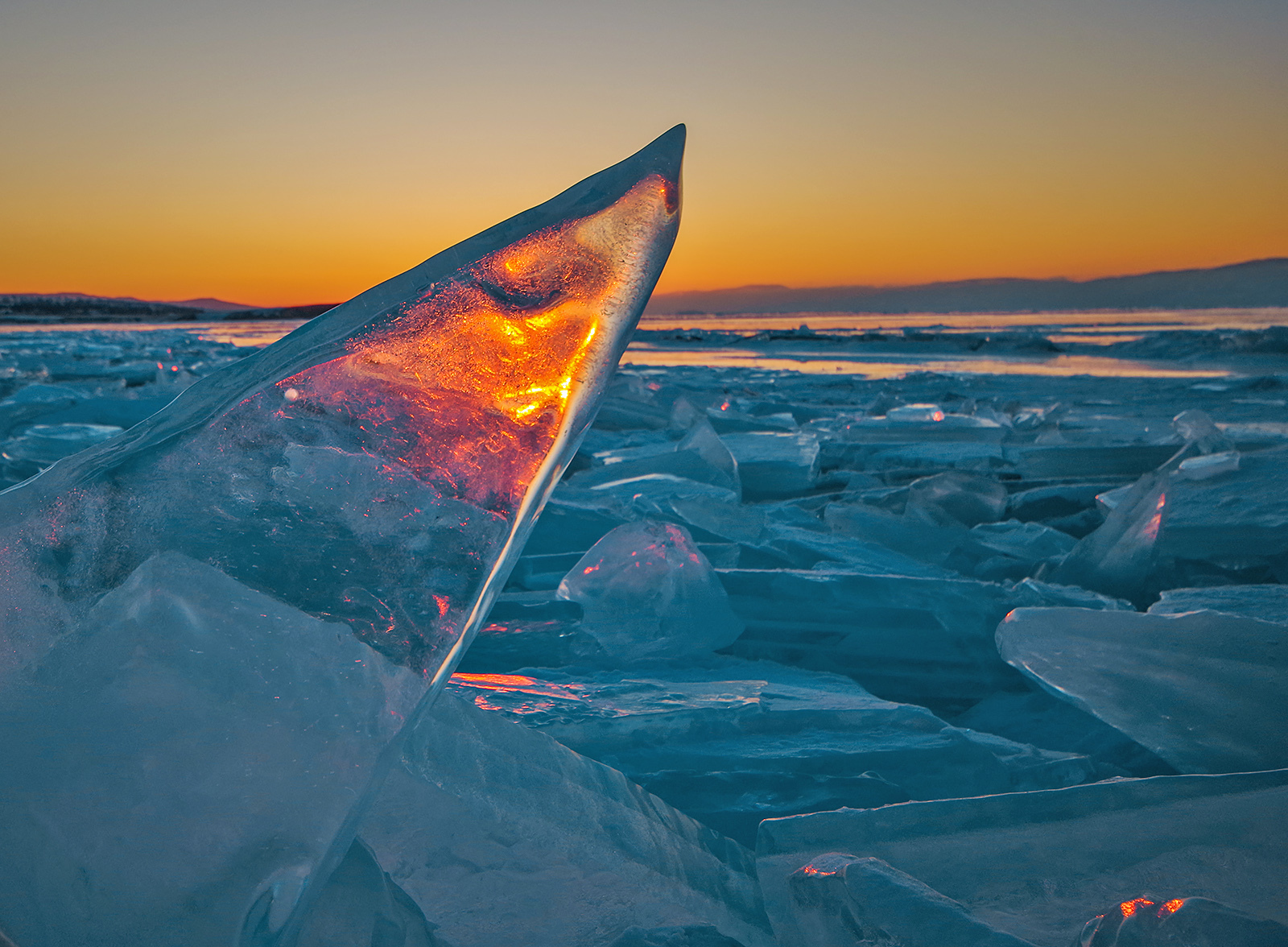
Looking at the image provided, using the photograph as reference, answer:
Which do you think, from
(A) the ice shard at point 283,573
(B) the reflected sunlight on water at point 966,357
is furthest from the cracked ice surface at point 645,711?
(B) the reflected sunlight on water at point 966,357

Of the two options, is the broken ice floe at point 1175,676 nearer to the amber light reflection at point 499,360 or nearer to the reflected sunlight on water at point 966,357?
the amber light reflection at point 499,360

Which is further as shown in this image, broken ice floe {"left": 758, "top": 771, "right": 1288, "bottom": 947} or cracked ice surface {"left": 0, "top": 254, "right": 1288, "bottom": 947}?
broken ice floe {"left": 758, "top": 771, "right": 1288, "bottom": 947}

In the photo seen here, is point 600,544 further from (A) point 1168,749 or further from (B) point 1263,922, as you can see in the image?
(B) point 1263,922

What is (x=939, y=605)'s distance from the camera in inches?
67.6

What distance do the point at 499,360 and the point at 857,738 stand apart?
784 mm

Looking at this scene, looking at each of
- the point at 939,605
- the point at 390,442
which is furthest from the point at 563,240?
the point at 939,605

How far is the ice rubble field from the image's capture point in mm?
800

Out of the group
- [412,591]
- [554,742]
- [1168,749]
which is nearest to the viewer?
[412,591]

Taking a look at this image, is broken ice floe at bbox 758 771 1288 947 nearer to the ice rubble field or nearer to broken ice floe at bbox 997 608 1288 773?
the ice rubble field

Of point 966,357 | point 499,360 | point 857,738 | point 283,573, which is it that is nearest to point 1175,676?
point 857,738

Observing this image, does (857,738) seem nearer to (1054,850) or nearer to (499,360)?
(1054,850)

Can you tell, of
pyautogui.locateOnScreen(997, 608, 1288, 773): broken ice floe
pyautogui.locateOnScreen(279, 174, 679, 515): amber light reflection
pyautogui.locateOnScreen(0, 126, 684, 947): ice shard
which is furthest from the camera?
pyautogui.locateOnScreen(997, 608, 1288, 773): broken ice floe

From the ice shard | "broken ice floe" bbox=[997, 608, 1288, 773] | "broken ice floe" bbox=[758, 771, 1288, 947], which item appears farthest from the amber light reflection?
"broken ice floe" bbox=[997, 608, 1288, 773]

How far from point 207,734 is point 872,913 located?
1.93ft
